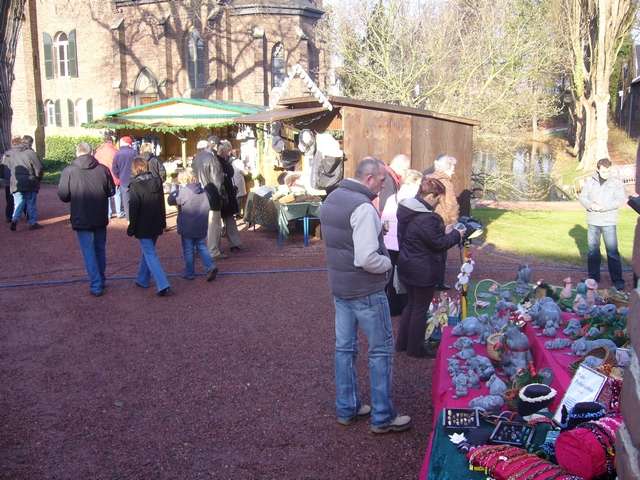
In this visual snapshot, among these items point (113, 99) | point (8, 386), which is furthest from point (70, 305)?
point (113, 99)

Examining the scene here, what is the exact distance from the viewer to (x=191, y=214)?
915cm

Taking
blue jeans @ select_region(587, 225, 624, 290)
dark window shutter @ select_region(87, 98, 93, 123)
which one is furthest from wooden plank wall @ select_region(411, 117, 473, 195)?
dark window shutter @ select_region(87, 98, 93, 123)

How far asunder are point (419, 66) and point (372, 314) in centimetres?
1497

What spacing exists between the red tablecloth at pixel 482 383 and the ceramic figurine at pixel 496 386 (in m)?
0.07

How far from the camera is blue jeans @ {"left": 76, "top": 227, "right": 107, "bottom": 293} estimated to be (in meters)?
8.55

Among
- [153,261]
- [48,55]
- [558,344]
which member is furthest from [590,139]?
[558,344]

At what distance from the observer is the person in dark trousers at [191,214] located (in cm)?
910

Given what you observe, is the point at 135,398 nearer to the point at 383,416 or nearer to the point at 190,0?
the point at 383,416

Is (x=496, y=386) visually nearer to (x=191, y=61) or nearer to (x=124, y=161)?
(x=124, y=161)

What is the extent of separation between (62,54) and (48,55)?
2.91ft

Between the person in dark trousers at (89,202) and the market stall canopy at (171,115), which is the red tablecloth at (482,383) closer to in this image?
the person in dark trousers at (89,202)

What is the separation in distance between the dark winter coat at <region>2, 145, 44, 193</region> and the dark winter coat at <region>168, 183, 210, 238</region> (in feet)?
17.2

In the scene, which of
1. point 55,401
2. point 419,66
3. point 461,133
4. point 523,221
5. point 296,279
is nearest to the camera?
point 55,401

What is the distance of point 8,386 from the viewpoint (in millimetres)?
5844
